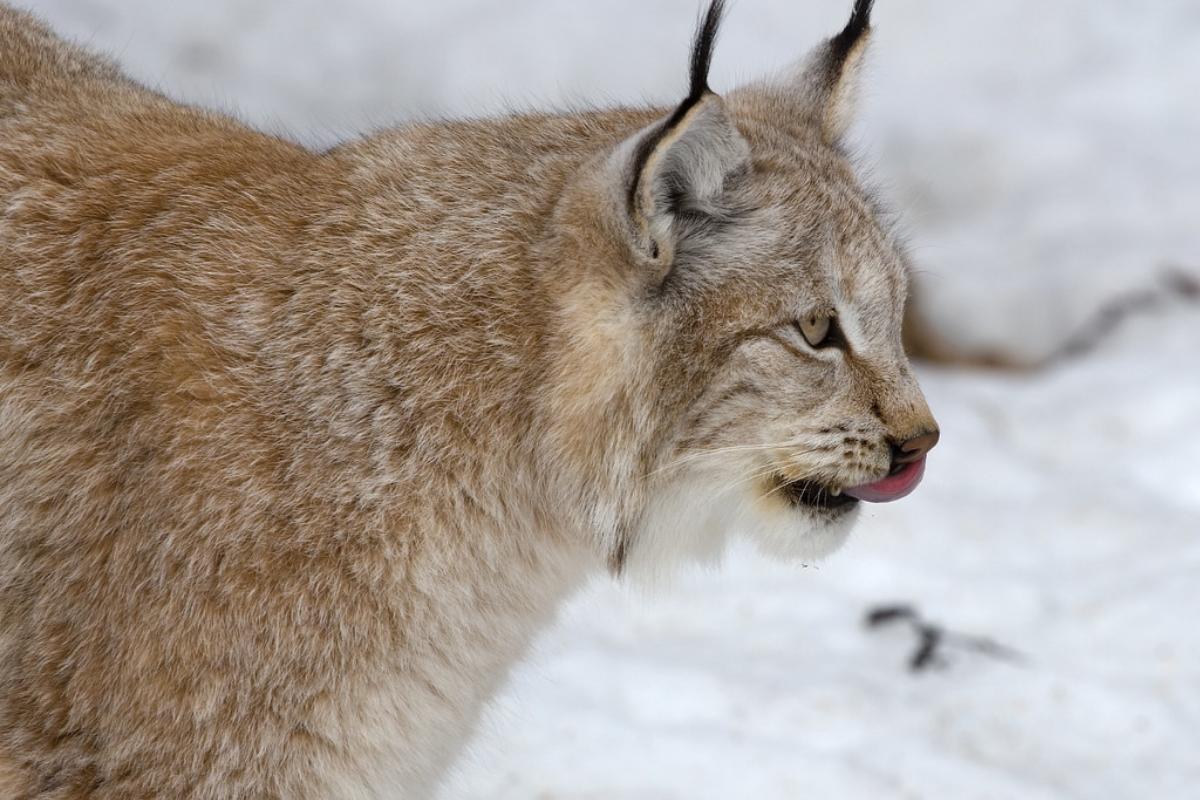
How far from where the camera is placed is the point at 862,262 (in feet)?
12.0

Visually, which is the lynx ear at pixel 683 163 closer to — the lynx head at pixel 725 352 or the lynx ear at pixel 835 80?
the lynx head at pixel 725 352

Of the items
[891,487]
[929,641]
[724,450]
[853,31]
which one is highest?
[853,31]

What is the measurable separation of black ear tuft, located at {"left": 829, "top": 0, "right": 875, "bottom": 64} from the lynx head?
517 mm

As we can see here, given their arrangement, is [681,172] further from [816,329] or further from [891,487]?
[891,487]

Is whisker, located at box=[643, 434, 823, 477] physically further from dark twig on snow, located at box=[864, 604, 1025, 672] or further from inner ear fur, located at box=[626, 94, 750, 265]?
dark twig on snow, located at box=[864, 604, 1025, 672]

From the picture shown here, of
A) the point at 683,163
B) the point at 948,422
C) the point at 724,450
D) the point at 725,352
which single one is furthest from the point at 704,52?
the point at 948,422

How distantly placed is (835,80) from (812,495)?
45.2 inches

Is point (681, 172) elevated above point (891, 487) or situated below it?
above

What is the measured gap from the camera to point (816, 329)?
11.6ft

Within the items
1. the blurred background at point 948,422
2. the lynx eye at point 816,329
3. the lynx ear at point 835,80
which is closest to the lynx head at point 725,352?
the lynx eye at point 816,329

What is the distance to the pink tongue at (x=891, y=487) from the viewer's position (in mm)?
3615

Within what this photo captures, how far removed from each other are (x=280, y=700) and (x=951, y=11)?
23.5 feet

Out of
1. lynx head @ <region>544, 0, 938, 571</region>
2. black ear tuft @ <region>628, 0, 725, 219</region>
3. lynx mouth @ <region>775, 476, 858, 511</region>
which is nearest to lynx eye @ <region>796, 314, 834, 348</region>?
lynx head @ <region>544, 0, 938, 571</region>

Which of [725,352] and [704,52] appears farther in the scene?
[725,352]
